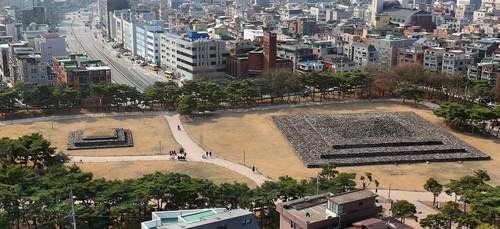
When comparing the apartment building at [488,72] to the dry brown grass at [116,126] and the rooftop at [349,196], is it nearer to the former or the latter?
the dry brown grass at [116,126]

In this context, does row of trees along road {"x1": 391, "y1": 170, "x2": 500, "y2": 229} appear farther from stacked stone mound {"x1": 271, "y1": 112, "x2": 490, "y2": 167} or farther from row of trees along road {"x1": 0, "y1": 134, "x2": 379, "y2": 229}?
stacked stone mound {"x1": 271, "y1": 112, "x2": 490, "y2": 167}

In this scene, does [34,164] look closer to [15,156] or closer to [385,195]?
[15,156]

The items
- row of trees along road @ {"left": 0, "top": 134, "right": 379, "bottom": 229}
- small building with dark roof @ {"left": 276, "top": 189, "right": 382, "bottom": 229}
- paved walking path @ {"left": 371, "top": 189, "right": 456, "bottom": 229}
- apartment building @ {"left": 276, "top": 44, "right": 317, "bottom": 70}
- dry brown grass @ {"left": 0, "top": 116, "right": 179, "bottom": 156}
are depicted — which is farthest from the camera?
apartment building @ {"left": 276, "top": 44, "right": 317, "bottom": 70}

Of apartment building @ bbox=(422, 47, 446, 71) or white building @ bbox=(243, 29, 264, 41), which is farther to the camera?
white building @ bbox=(243, 29, 264, 41)

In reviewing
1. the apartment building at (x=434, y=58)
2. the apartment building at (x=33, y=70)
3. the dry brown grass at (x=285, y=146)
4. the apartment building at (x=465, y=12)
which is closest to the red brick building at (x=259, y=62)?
the dry brown grass at (x=285, y=146)

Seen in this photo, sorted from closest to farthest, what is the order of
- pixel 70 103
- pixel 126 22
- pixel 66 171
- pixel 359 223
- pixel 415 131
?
pixel 359 223 → pixel 66 171 → pixel 415 131 → pixel 70 103 → pixel 126 22

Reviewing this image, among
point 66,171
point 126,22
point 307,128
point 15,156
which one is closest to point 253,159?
point 307,128


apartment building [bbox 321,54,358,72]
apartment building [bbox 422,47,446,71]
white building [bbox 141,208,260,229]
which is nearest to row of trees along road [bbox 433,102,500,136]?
apartment building [bbox 422,47,446,71]
